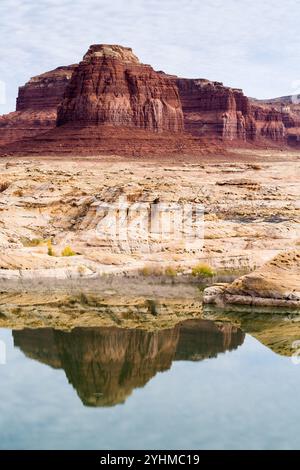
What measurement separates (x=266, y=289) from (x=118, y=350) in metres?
5.75

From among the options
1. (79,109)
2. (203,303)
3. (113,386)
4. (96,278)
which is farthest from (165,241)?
(79,109)

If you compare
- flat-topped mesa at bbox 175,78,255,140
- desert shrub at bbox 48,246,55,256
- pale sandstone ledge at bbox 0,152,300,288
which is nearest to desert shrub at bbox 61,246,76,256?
pale sandstone ledge at bbox 0,152,300,288

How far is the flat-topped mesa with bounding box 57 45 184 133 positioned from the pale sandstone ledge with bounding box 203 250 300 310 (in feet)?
288

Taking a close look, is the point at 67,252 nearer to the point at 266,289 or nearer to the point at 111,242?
the point at 111,242

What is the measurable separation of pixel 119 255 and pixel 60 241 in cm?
422

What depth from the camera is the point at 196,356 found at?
71.9 feet

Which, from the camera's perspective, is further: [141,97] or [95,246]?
[141,97]

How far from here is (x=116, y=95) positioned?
115m

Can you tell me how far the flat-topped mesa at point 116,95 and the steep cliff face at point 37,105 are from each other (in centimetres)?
3062

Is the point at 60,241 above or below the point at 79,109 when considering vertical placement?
below

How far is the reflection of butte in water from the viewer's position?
774 inches

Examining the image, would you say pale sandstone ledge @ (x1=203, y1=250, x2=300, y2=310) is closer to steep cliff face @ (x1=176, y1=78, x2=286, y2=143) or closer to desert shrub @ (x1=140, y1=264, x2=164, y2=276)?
desert shrub @ (x1=140, y1=264, x2=164, y2=276)

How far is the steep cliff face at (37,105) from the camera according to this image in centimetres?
14988
